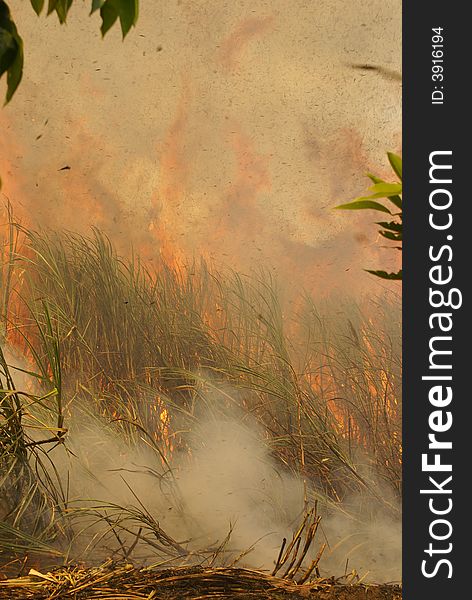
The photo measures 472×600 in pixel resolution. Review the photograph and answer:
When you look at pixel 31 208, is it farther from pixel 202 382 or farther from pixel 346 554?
pixel 346 554

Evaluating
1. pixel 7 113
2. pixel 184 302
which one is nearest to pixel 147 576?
pixel 184 302

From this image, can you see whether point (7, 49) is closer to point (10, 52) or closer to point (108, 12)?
point (10, 52)

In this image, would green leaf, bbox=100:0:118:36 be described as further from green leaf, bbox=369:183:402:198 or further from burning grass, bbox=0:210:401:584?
burning grass, bbox=0:210:401:584

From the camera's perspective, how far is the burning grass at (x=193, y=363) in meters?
1.95

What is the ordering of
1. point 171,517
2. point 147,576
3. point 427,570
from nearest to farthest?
point 427,570 < point 147,576 < point 171,517

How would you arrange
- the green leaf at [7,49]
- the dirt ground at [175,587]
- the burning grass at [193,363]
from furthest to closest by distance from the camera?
1. the burning grass at [193,363]
2. the dirt ground at [175,587]
3. the green leaf at [7,49]

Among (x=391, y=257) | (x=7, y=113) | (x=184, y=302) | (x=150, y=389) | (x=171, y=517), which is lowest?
(x=171, y=517)

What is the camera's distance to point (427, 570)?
1.12m

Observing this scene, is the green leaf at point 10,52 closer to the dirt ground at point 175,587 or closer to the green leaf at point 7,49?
the green leaf at point 7,49

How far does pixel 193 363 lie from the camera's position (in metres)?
2.01

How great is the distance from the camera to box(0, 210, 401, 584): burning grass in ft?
6.40

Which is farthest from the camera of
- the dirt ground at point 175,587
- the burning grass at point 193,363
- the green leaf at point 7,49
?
the burning grass at point 193,363

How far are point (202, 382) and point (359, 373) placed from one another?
1.39 ft

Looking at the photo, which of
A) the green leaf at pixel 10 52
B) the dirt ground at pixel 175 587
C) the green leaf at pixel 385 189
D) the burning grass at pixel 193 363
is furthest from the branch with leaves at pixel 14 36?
the burning grass at pixel 193 363
